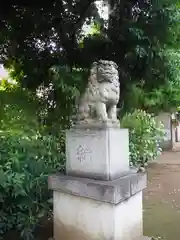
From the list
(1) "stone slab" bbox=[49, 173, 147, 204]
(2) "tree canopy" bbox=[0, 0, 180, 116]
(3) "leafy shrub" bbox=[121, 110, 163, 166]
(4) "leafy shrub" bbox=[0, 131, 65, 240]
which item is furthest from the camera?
(3) "leafy shrub" bbox=[121, 110, 163, 166]

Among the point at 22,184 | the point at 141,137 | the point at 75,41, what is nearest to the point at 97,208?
the point at 22,184

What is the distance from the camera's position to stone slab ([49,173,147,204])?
7.96ft

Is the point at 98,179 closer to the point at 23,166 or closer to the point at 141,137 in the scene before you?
the point at 23,166

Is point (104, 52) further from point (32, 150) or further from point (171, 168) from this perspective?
point (171, 168)

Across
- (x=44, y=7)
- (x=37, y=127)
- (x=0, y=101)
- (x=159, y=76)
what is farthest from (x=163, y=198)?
(x=44, y=7)

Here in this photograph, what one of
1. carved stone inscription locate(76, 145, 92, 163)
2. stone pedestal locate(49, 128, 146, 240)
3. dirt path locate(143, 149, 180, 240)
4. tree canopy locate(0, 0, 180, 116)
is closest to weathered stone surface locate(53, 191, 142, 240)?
stone pedestal locate(49, 128, 146, 240)

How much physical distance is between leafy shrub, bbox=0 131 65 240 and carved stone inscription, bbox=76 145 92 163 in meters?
0.70

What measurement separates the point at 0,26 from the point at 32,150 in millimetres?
2488

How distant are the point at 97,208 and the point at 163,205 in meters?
2.37

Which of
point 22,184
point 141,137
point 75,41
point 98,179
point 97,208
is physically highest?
point 75,41

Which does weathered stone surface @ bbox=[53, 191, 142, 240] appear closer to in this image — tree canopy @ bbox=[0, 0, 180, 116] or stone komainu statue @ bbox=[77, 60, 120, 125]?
stone komainu statue @ bbox=[77, 60, 120, 125]

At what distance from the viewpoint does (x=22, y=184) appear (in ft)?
9.79

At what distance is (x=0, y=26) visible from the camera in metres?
4.68

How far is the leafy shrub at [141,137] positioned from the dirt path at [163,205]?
2.06 ft
